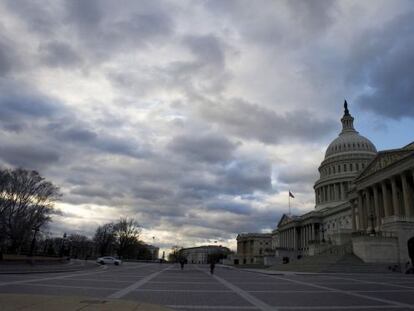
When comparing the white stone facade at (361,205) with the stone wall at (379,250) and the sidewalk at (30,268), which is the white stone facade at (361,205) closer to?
the stone wall at (379,250)

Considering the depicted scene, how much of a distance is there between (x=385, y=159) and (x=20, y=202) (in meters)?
62.1

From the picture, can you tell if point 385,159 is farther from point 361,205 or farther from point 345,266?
point 345,266

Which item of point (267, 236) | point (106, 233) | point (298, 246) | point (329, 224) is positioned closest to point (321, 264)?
point (329, 224)

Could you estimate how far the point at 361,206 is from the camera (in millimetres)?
79875

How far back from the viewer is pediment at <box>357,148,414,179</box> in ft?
213

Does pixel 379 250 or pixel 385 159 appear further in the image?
pixel 385 159

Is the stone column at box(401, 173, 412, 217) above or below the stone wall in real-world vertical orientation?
above

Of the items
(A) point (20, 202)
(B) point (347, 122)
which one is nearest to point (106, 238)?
(A) point (20, 202)

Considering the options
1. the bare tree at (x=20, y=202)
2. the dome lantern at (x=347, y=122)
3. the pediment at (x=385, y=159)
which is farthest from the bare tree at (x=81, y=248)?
the pediment at (x=385, y=159)

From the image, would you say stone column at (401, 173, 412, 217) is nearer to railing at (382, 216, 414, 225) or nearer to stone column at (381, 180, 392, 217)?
railing at (382, 216, 414, 225)

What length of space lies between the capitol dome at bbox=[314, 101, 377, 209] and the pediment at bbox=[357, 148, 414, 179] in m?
51.2

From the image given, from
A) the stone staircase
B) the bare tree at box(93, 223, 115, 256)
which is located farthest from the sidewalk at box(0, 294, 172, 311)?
the bare tree at box(93, 223, 115, 256)

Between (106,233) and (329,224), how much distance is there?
75.3 meters

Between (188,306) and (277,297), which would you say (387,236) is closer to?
(277,297)
